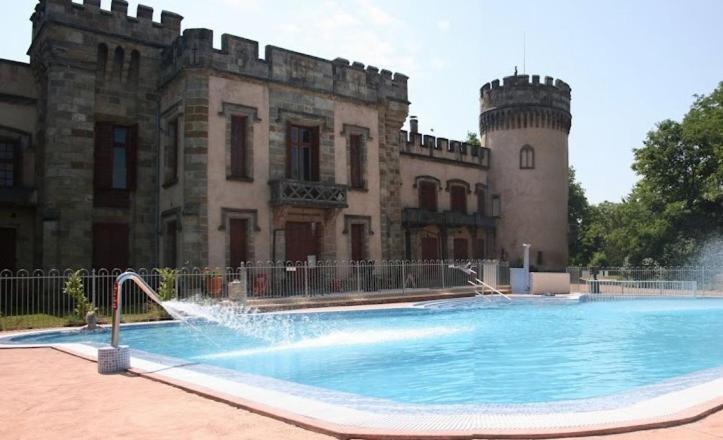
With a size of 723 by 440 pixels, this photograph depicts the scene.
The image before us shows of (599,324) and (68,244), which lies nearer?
(599,324)

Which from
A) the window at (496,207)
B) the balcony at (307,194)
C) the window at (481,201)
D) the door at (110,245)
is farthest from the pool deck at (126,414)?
the window at (496,207)

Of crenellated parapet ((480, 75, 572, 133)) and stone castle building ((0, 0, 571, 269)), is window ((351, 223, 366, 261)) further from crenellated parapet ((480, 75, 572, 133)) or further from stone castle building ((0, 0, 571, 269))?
crenellated parapet ((480, 75, 572, 133))

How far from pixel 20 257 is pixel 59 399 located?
1707 centimetres

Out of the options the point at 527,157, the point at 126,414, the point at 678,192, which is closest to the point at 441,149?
the point at 527,157

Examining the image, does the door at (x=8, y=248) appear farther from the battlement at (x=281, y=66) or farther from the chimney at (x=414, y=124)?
the chimney at (x=414, y=124)

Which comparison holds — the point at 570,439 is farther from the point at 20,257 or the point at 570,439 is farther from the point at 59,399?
the point at 20,257

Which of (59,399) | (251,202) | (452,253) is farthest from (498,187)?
(59,399)

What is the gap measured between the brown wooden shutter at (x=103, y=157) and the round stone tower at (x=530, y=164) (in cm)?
2138

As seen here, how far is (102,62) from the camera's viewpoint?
21859mm

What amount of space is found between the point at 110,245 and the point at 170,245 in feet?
6.80

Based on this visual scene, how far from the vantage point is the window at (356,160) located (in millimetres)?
25250

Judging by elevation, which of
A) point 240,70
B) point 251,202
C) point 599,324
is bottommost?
point 599,324

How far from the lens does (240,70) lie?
21891 millimetres

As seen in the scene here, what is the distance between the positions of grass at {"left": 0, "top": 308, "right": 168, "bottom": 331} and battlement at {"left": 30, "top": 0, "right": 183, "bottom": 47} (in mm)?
10690
